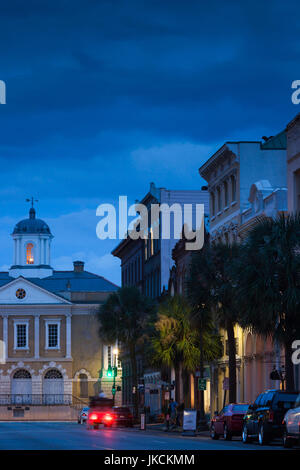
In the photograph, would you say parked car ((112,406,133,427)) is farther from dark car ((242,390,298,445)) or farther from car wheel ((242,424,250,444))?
dark car ((242,390,298,445))

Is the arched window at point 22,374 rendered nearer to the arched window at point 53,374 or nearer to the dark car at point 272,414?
the arched window at point 53,374

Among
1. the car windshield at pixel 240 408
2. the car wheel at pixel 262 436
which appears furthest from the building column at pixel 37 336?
the car wheel at pixel 262 436

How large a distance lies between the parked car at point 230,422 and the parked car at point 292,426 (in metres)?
8.10

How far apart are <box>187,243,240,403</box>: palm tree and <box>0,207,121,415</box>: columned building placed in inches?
2496

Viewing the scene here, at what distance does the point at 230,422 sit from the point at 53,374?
7871 centimetres

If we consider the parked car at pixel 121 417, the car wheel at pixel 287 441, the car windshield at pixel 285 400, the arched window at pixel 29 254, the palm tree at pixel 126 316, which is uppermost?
the arched window at pixel 29 254

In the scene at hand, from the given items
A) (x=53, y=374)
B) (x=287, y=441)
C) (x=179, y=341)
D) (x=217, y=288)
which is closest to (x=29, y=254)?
(x=53, y=374)

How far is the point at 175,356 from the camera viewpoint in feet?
198

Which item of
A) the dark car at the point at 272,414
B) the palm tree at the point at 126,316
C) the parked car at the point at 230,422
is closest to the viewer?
the dark car at the point at 272,414

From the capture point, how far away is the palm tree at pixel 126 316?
252 ft

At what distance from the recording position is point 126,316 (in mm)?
76562

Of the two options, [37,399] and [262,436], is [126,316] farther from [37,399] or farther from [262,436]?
[262,436]

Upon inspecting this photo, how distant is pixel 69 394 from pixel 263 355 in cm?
6313
